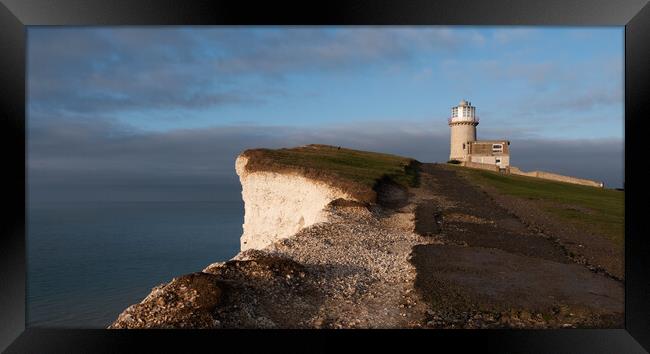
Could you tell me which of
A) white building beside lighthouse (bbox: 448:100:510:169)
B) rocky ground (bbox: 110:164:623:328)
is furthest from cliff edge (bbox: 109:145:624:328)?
white building beside lighthouse (bbox: 448:100:510:169)

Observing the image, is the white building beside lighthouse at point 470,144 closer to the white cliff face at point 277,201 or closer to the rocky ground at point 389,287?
the white cliff face at point 277,201

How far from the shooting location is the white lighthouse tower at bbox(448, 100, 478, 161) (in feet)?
271

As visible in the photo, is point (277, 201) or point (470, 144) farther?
point (470, 144)

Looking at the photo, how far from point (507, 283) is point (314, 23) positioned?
10001mm

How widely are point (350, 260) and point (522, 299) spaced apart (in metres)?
5.71

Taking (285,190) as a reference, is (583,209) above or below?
below

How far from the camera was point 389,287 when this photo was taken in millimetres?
12531

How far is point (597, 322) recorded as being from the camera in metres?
10.5

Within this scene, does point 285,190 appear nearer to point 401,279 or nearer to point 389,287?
point 401,279

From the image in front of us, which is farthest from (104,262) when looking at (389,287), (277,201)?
(389,287)

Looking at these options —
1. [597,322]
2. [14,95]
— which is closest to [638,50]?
[597,322]

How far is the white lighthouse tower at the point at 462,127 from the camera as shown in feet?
271

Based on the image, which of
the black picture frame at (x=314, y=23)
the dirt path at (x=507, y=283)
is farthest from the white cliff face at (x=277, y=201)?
the black picture frame at (x=314, y=23)

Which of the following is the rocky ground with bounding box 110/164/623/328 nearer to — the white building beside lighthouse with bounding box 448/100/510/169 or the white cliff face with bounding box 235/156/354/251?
the white cliff face with bounding box 235/156/354/251
